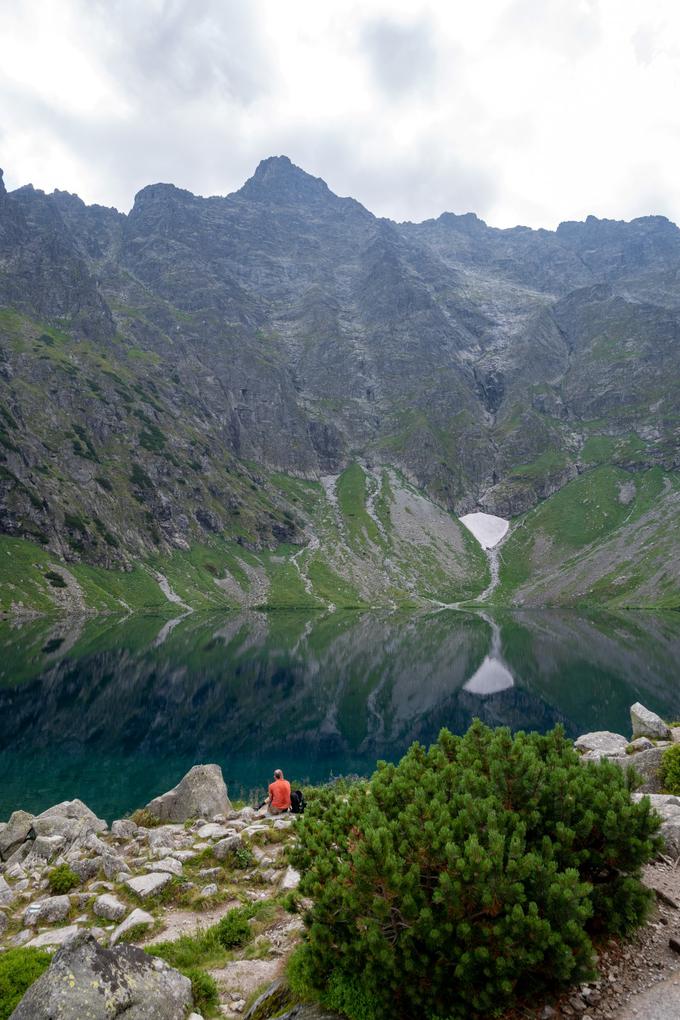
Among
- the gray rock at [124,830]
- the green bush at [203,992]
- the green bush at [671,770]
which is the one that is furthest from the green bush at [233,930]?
the green bush at [671,770]

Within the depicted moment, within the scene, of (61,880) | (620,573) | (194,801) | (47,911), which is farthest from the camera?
(620,573)

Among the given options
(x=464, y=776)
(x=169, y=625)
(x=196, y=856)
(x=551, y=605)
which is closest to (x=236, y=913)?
(x=196, y=856)

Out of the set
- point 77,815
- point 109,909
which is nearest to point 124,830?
point 77,815

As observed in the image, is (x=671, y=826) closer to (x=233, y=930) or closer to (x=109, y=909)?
(x=233, y=930)

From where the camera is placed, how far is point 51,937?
1146cm

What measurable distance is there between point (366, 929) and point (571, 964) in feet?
8.45

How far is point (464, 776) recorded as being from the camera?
26.9ft

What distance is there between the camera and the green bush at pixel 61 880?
14.5 metres

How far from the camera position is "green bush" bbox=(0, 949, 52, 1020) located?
7922mm

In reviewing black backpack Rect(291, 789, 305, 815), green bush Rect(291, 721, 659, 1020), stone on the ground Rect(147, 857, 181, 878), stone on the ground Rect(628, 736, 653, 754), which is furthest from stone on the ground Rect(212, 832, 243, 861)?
stone on the ground Rect(628, 736, 653, 754)

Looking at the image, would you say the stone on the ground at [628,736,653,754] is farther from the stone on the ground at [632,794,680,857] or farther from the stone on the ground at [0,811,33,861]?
the stone on the ground at [0,811,33,861]

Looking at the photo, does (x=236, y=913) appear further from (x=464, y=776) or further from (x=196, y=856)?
(x=464, y=776)

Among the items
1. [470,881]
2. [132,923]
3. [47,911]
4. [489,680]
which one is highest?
[470,881]

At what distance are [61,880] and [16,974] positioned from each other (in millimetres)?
7357
